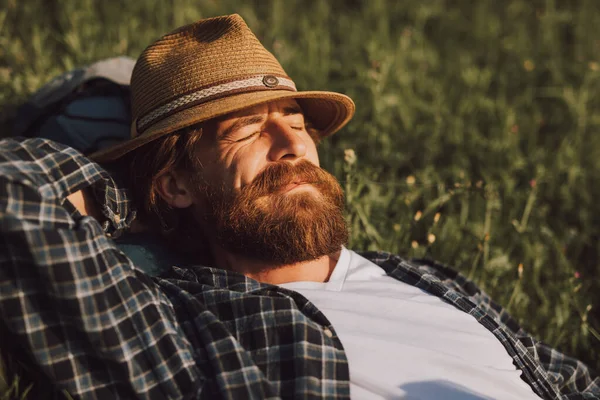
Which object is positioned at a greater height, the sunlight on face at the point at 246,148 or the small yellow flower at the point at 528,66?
the small yellow flower at the point at 528,66

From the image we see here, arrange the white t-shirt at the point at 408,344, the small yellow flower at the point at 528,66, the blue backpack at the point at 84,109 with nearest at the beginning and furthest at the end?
the white t-shirt at the point at 408,344, the blue backpack at the point at 84,109, the small yellow flower at the point at 528,66

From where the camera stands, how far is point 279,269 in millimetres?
2875

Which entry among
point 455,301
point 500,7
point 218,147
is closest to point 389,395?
point 455,301

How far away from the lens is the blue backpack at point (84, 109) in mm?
3287

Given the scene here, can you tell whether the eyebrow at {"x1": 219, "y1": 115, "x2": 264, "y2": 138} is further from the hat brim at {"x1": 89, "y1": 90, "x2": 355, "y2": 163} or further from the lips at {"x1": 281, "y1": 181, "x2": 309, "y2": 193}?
the lips at {"x1": 281, "y1": 181, "x2": 309, "y2": 193}

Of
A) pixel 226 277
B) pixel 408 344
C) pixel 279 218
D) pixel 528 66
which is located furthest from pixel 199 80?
pixel 528 66

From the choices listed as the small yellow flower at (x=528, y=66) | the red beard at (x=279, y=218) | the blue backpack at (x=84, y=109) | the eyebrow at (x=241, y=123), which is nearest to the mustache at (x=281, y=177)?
the red beard at (x=279, y=218)

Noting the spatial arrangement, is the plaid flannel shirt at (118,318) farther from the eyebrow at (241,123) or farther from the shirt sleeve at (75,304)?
the eyebrow at (241,123)

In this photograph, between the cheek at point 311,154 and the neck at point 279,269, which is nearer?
the neck at point 279,269

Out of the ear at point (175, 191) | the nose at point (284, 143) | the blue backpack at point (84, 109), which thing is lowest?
the ear at point (175, 191)

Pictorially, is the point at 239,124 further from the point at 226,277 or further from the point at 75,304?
the point at 75,304

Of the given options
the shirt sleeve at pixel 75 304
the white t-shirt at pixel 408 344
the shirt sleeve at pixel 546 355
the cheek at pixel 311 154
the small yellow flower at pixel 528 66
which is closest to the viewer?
the shirt sleeve at pixel 75 304

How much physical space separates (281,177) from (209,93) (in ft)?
1.49

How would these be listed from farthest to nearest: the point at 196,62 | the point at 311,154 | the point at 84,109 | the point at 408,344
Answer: the point at 84,109, the point at 311,154, the point at 196,62, the point at 408,344
